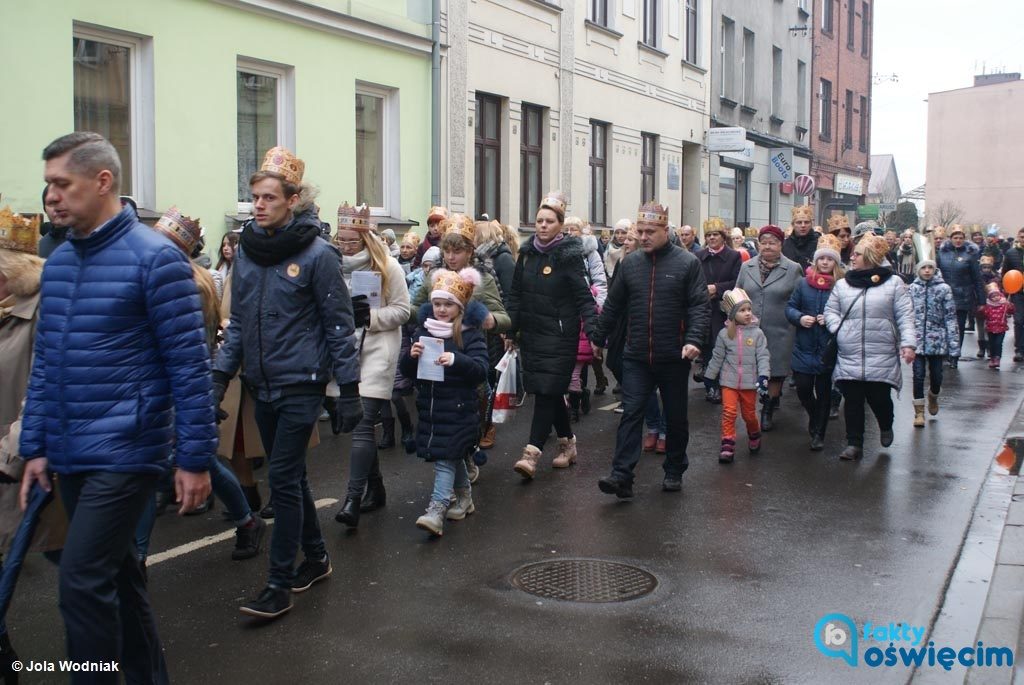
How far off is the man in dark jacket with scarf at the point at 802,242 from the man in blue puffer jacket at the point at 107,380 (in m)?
10.5

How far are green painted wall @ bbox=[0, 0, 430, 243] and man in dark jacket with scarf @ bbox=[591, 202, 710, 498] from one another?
6.73 m

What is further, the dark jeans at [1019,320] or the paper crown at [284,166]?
the dark jeans at [1019,320]

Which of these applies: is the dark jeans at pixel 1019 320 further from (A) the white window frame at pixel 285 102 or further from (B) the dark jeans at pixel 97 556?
(B) the dark jeans at pixel 97 556

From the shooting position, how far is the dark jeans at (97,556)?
3953mm

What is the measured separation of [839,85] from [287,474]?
40488mm

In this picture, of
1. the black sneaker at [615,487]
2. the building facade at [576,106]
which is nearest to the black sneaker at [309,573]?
the black sneaker at [615,487]

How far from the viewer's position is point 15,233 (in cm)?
541

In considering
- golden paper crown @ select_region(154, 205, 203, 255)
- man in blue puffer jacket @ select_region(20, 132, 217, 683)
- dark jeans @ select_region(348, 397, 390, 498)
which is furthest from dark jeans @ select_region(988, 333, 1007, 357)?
man in blue puffer jacket @ select_region(20, 132, 217, 683)

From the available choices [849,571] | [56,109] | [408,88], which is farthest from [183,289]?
[408,88]

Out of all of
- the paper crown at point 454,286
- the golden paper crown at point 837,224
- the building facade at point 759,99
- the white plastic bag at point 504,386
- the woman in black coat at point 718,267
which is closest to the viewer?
the paper crown at point 454,286

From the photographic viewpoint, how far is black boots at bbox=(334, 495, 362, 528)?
7262mm

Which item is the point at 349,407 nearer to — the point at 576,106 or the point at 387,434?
the point at 387,434

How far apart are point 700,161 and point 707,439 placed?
2060cm

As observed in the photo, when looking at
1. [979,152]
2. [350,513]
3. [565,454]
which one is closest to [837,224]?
[565,454]
